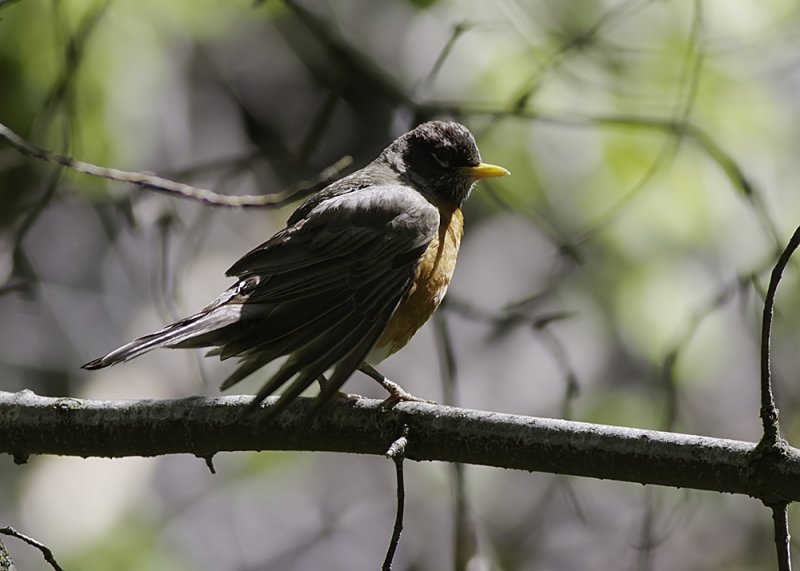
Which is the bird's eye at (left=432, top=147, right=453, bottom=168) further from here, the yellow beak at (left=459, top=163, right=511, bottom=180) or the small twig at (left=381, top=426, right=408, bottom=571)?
the small twig at (left=381, top=426, right=408, bottom=571)

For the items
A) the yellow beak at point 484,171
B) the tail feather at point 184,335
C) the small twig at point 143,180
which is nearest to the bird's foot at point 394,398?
the tail feather at point 184,335

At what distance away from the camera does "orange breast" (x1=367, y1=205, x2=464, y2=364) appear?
340cm

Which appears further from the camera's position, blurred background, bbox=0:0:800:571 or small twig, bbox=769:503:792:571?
blurred background, bbox=0:0:800:571

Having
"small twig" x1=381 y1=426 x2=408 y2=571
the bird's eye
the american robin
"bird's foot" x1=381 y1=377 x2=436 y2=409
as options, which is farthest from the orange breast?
"small twig" x1=381 y1=426 x2=408 y2=571

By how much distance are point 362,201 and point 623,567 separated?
11.8 feet

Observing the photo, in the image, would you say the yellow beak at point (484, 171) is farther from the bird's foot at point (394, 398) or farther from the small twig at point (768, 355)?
the small twig at point (768, 355)

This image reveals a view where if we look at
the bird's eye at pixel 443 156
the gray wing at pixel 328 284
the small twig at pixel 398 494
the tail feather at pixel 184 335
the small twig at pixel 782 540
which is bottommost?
the small twig at pixel 398 494

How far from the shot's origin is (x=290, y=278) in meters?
3.31

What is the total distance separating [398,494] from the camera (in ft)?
7.59

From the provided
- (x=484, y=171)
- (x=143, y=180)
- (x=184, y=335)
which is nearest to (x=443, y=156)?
(x=484, y=171)

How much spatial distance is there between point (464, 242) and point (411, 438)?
4.21 metres

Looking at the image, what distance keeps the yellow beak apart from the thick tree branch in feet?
5.37

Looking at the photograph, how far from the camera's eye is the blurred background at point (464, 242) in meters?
4.25

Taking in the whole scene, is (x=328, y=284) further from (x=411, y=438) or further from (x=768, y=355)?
(x=768, y=355)
